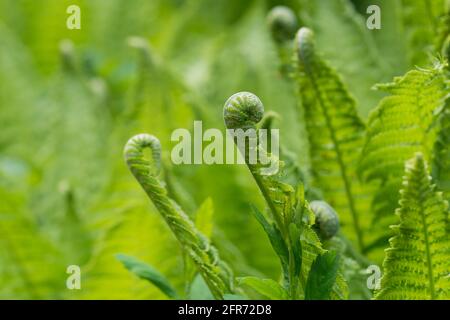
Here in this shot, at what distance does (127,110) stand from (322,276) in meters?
0.40

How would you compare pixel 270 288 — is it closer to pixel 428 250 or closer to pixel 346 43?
pixel 428 250

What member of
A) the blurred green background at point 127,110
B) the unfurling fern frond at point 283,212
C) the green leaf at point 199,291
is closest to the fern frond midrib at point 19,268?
the blurred green background at point 127,110

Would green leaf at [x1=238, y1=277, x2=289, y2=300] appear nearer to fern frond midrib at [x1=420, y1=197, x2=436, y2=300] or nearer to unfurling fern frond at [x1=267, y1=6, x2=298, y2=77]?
fern frond midrib at [x1=420, y1=197, x2=436, y2=300]

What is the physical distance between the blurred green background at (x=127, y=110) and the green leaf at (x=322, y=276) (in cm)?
19

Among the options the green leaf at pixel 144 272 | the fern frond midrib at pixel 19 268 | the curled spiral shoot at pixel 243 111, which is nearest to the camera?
the curled spiral shoot at pixel 243 111

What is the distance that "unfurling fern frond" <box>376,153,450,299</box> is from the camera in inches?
19.6

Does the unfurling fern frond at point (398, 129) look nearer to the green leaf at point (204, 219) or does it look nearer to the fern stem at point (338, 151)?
the fern stem at point (338, 151)

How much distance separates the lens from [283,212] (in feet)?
1.73

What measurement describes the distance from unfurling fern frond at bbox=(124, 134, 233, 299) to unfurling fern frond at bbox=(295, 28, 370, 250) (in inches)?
6.5

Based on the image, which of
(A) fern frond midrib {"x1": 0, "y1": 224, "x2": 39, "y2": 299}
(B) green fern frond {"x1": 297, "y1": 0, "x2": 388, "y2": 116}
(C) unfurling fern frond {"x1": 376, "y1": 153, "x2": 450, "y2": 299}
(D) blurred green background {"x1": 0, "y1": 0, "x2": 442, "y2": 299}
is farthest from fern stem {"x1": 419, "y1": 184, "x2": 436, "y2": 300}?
(A) fern frond midrib {"x1": 0, "y1": 224, "x2": 39, "y2": 299}

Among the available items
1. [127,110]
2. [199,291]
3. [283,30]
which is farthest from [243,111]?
[127,110]

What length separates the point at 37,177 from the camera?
1161 mm

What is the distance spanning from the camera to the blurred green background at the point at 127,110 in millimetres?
801
